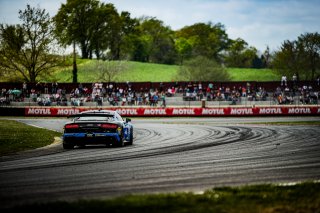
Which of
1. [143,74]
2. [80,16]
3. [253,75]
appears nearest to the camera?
[143,74]

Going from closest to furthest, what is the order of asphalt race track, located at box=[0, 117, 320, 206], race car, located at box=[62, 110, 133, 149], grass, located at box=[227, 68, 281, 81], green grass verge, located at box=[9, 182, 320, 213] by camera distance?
green grass verge, located at box=[9, 182, 320, 213]
asphalt race track, located at box=[0, 117, 320, 206]
race car, located at box=[62, 110, 133, 149]
grass, located at box=[227, 68, 281, 81]

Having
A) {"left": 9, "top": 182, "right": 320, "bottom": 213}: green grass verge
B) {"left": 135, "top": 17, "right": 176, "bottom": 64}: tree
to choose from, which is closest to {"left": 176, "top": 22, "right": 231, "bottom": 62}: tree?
{"left": 135, "top": 17, "right": 176, "bottom": 64}: tree

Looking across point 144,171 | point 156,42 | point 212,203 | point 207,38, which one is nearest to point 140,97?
point 144,171

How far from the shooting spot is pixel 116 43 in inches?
3893

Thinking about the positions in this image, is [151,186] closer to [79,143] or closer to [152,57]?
[79,143]

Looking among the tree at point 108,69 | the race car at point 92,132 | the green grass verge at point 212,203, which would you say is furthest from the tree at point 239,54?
the green grass verge at point 212,203

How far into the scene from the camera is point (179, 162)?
11234 mm

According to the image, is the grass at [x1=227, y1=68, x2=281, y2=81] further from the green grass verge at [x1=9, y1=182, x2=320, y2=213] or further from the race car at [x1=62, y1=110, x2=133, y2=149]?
the green grass verge at [x1=9, y1=182, x2=320, y2=213]

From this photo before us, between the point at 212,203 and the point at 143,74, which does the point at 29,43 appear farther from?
the point at 212,203

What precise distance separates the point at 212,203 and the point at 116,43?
93866mm

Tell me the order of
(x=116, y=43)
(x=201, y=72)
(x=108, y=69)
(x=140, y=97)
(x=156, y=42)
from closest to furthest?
(x=140, y=97) < (x=201, y=72) < (x=108, y=69) < (x=116, y=43) < (x=156, y=42)

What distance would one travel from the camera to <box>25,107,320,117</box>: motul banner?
4119 cm

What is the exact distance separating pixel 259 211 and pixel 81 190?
2896mm

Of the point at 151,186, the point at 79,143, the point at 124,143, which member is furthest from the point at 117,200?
the point at 124,143
